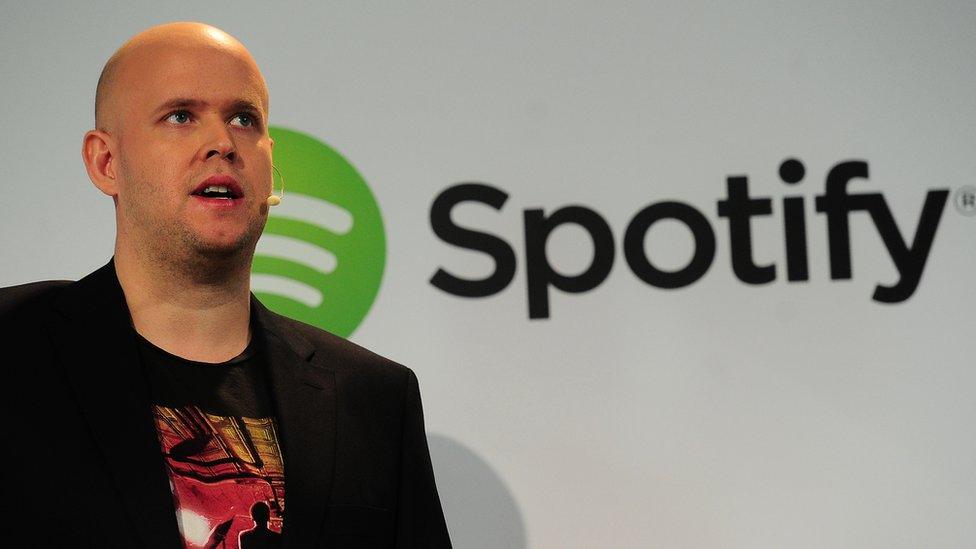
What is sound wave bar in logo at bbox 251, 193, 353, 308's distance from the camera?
2840mm

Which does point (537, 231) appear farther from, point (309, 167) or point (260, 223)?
point (260, 223)

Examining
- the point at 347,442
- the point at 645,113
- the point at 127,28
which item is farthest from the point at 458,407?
the point at 127,28

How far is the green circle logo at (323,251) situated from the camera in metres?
2.84

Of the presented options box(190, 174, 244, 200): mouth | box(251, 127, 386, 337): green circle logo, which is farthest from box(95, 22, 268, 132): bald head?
box(251, 127, 386, 337): green circle logo

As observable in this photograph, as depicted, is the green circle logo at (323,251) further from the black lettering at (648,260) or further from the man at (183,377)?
the man at (183,377)

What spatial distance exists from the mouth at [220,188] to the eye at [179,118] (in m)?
0.11

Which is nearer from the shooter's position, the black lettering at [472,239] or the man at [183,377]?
the man at [183,377]

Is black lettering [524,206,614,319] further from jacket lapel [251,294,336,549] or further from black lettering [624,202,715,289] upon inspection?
jacket lapel [251,294,336,549]

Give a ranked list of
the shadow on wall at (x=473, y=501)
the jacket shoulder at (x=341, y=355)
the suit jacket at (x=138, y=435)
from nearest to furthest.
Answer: the suit jacket at (x=138, y=435)
the jacket shoulder at (x=341, y=355)
the shadow on wall at (x=473, y=501)

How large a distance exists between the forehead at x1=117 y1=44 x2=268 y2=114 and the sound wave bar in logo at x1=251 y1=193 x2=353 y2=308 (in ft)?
4.09

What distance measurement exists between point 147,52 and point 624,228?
1549 millimetres

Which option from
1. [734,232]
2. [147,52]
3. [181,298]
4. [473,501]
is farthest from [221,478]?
[734,232]

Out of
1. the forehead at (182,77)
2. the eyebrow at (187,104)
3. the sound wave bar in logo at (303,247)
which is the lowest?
the sound wave bar in logo at (303,247)

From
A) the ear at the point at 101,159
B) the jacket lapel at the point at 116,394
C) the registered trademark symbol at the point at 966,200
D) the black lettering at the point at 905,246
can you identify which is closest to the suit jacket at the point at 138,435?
the jacket lapel at the point at 116,394
